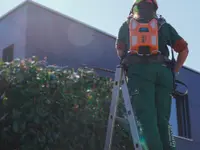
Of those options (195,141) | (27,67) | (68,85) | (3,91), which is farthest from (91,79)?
(195,141)

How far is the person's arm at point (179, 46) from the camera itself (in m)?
4.34

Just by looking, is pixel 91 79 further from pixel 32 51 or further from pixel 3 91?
pixel 32 51

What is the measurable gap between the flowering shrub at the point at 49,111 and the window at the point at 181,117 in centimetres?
889

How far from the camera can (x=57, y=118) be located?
15.2ft

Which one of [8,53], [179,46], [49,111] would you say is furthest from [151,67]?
[8,53]

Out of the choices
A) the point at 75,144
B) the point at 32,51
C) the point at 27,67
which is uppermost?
the point at 32,51

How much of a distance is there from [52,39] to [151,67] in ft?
20.7

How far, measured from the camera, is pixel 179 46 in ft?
14.3

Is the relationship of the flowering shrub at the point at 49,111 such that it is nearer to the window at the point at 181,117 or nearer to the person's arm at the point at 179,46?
the person's arm at the point at 179,46

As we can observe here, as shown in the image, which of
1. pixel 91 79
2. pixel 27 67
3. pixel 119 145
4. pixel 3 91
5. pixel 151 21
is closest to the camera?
pixel 151 21

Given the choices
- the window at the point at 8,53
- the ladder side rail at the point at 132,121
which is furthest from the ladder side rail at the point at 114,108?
the window at the point at 8,53

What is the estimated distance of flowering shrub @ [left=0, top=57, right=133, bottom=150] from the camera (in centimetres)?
440

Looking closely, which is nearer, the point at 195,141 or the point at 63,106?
the point at 63,106

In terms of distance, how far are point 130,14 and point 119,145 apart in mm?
1670
